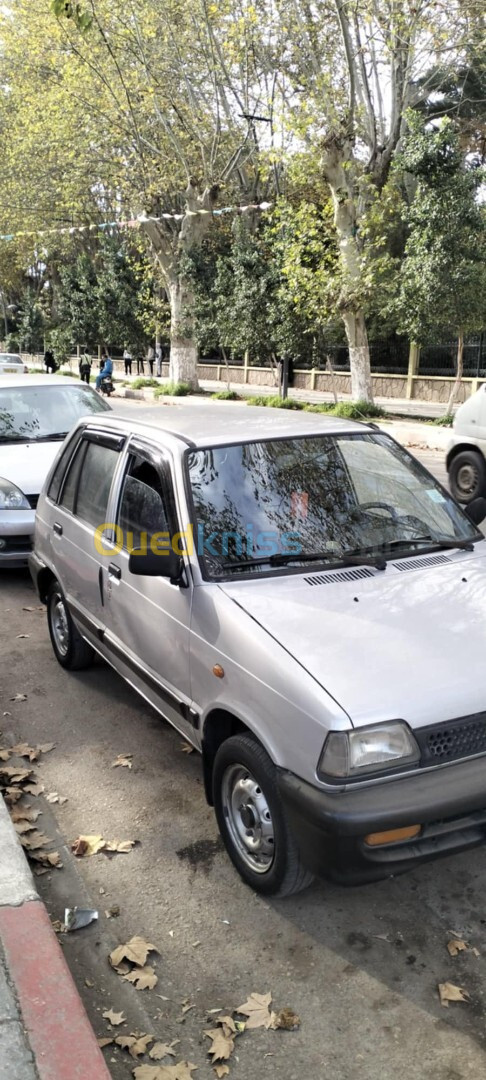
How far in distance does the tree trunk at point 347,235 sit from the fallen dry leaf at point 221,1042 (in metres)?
18.6

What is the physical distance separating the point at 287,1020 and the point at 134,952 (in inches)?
24.2

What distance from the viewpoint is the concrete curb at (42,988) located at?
7.68ft

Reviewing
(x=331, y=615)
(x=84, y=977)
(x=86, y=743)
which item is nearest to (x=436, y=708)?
(x=331, y=615)

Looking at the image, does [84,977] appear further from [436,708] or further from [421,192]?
[421,192]

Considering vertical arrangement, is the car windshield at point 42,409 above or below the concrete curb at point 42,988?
above

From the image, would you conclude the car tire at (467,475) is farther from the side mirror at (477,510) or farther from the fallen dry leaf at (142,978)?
the fallen dry leaf at (142,978)

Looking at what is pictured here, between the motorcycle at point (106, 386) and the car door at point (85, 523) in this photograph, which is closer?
the car door at point (85, 523)

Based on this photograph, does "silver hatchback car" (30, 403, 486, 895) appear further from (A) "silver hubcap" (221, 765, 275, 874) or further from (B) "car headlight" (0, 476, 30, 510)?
(B) "car headlight" (0, 476, 30, 510)

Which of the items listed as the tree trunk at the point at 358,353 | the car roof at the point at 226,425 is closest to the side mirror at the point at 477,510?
the car roof at the point at 226,425

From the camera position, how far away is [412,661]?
289cm

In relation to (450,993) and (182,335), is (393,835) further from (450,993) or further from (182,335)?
(182,335)

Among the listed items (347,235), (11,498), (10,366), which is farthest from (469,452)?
(10,366)

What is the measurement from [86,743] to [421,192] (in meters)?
17.1

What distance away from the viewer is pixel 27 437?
7996 mm
